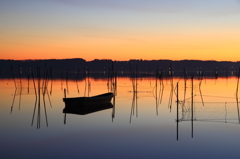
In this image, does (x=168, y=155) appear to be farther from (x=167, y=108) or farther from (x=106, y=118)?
(x=167, y=108)

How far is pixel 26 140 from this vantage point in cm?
906

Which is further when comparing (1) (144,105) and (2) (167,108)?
(1) (144,105)

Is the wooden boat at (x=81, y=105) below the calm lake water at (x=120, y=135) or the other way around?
the other way around

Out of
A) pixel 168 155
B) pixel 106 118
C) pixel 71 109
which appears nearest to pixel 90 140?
pixel 168 155

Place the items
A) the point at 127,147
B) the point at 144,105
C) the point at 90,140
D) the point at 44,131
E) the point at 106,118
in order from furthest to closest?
the point at 144,105
the point at 106,118
the point at 44,131
the point at 90,140
the point at 127,147

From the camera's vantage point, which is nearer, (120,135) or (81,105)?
(120,135)

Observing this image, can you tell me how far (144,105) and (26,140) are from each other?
8701mm

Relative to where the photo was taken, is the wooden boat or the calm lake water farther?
the wooden boat

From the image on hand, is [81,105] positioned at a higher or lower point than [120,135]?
higher

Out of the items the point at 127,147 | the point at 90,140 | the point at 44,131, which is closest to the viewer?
the point at 127,147

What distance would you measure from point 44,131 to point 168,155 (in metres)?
4.62

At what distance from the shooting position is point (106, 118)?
41.7 ft

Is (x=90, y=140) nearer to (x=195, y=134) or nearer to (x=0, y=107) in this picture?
(x=195, y=134)

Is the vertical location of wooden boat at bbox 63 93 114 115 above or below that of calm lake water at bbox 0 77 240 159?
above
